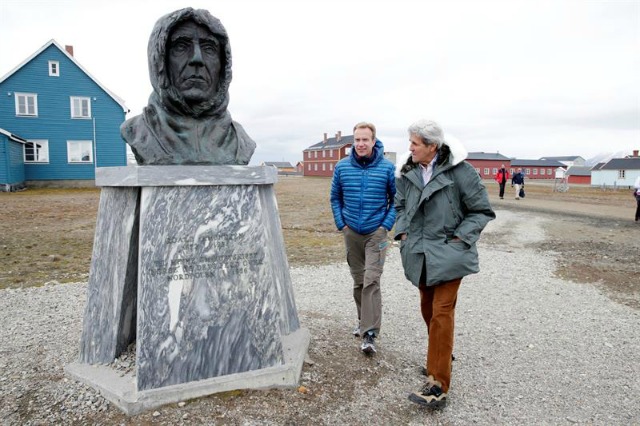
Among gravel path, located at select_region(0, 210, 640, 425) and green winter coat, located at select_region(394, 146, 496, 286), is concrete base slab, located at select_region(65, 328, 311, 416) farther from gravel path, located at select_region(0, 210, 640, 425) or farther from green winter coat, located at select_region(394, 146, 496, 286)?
green winter coat, located at select_region(394, 146, 496, 286)

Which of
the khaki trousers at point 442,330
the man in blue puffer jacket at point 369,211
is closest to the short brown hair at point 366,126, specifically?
the man in blue puffer jacket at point 369,211

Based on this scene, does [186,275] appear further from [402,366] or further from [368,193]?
[402,366]

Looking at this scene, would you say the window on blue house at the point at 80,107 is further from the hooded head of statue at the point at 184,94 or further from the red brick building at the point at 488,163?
the red brick building at the point at 488,163

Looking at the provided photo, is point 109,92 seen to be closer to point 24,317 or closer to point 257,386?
point 24,317

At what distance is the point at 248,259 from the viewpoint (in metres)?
3.66

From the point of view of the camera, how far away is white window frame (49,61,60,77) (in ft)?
86.6

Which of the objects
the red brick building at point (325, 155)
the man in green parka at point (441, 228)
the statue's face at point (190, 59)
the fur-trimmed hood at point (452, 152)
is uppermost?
the red brick building at point (325, 155)

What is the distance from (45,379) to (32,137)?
27.4 m

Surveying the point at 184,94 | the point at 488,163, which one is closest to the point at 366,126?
the point at 184,94

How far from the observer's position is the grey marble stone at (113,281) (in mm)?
3719

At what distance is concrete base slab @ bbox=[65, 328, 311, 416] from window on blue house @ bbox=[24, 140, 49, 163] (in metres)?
27.2

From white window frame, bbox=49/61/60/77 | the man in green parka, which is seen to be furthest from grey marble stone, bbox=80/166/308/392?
white window frame, bbox=49/61/60/77

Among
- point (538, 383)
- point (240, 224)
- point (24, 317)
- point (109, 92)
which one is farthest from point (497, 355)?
point (109, 92)

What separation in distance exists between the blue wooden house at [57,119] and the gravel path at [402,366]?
920 inches
